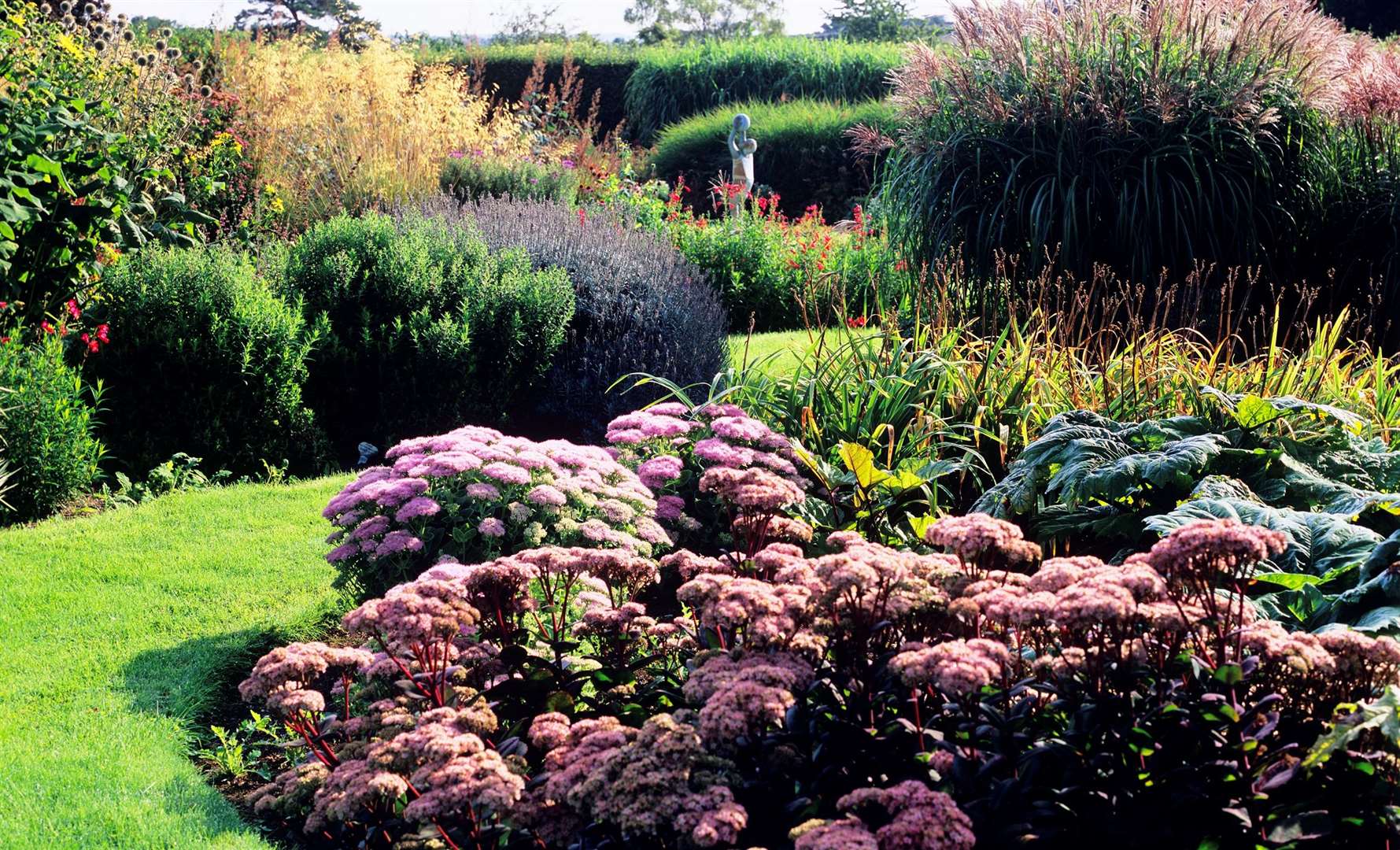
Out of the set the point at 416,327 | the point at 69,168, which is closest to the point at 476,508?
the point at 416,327

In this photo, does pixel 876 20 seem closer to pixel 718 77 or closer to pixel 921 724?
pixel 718 77

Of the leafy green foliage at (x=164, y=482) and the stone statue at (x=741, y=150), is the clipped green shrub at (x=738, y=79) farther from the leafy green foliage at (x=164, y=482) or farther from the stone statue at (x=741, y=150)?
the leafy green foliage at (x=164, y=482)

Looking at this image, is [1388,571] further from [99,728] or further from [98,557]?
[98,557]

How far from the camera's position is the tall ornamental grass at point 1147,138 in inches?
262

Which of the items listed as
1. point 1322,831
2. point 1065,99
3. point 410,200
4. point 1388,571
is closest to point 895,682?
point 1322,831

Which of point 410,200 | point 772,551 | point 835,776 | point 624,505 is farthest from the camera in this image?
point 410,200

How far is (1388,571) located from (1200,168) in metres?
4.73

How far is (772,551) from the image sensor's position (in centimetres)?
286

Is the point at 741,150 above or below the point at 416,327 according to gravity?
above

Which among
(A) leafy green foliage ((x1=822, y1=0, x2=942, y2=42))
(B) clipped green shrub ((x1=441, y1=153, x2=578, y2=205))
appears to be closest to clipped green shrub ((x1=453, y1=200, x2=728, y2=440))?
(B) clipped green shrub ((x1=441, y1=153, x2=578, y2=205))

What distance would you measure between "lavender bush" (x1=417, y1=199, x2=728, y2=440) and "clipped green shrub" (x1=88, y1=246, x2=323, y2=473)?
52.4 inches

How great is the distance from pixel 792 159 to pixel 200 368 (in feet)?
40.9

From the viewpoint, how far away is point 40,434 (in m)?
5.53

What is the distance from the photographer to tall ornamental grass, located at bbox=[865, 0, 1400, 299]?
21.9ft
